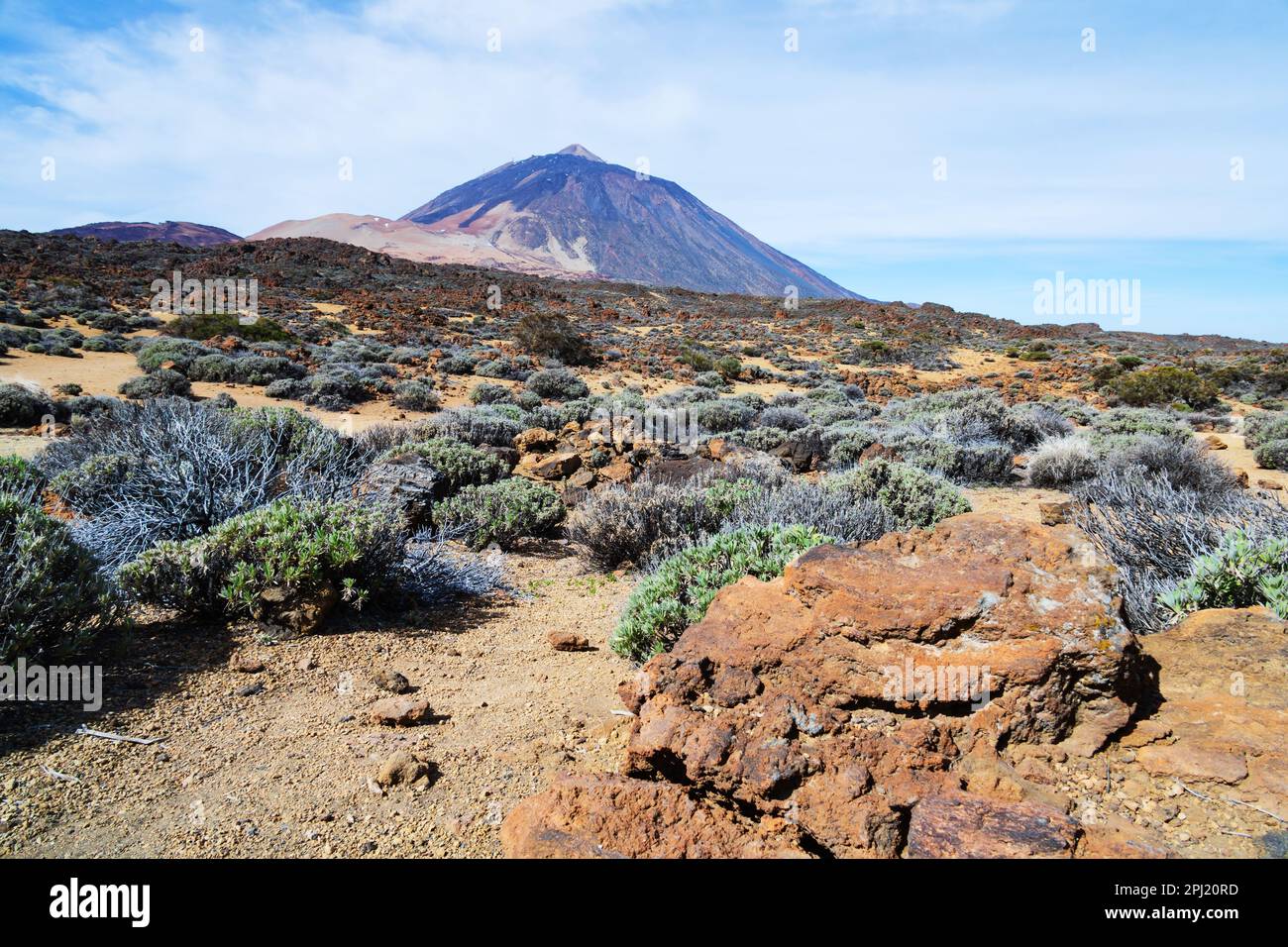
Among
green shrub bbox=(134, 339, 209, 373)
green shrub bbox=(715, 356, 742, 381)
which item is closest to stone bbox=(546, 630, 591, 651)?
green shrub bbox=(134, 339, 209, 373)

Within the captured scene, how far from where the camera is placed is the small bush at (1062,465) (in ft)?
25.3

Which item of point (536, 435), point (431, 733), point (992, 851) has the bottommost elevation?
point (431, 733)

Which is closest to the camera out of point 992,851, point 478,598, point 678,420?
point 992,851

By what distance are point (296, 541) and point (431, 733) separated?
1.53m

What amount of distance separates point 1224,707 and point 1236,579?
3.61ft

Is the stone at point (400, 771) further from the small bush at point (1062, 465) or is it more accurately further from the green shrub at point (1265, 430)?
the green shrub at point (1265, 430)

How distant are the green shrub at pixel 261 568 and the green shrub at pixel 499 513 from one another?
1.52 m

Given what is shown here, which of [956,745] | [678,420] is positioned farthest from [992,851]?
[678,420]

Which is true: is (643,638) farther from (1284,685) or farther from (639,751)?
(1284,685)

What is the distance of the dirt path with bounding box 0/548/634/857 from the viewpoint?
1894 mm

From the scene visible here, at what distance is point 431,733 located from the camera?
2525 millimetres

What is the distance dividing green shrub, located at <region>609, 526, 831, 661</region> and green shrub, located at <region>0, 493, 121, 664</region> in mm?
2334

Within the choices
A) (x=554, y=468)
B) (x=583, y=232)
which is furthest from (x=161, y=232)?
(x=554, y=468)

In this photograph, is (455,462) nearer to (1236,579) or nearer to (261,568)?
(261,568)
